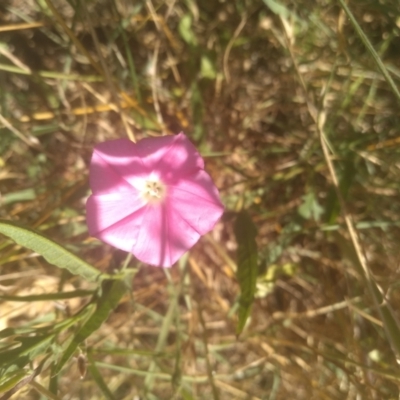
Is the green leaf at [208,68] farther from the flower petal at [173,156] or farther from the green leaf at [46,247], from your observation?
the green leaf at [46,247]

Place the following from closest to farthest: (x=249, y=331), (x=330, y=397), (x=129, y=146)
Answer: (x=129, y=146)
(x=330, y=397)
(x=249, y=331)

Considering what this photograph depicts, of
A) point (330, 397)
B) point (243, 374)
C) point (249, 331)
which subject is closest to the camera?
point (330, 397)

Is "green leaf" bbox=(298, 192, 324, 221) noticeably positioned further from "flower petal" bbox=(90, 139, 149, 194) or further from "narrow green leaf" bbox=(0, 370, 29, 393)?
"narrow green leaf" bbox=(0, 370, 29, 393)

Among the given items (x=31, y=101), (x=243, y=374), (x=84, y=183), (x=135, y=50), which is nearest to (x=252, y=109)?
(x=135, y=50)

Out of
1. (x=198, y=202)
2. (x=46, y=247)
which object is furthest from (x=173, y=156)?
(x=46, y=247)

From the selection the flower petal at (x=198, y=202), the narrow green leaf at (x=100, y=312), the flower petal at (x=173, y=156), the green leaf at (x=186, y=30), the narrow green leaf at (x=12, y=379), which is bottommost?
the narrow green leaf at (x=100, y=312)

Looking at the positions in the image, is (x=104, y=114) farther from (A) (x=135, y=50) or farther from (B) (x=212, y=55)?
(B) (x=212, y=55)

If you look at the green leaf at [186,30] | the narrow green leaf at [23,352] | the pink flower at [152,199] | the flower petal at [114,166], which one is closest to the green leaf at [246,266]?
the pink flower at [152,199]

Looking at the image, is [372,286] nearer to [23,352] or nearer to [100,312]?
[100,312]
